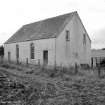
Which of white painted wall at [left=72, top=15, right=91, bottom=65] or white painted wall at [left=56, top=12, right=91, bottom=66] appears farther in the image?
white painted wall at [left=72, top=15, right=91, bottom=65]

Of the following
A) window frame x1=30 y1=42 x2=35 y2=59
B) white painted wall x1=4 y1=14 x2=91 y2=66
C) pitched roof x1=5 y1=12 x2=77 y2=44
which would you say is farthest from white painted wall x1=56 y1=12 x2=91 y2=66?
window frame x1=30 y1=42 x2=35 y2=59

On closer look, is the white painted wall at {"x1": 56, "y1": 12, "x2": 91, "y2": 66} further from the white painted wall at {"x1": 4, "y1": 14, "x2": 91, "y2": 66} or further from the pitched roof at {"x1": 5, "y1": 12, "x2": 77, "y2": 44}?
the pitched roof at {"x1": 5, "y1": 12, "x2": 77, "y2": 44}

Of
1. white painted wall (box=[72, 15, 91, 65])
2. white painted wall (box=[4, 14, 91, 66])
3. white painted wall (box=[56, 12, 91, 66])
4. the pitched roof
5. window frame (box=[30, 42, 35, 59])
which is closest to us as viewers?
white painted wall (box=[4, 14, 91, 66])

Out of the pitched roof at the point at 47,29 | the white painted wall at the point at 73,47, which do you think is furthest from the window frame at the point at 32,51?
the white painted wall at the point at 73,47

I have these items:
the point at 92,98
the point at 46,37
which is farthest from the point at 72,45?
the point at 92,98

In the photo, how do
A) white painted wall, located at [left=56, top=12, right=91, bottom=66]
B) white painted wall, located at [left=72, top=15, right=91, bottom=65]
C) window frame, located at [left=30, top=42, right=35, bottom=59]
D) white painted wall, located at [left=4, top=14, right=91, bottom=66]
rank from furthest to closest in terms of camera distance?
1. window frame, located at [left=30, top=42, right=35, bottom=59]
2. white painted wall, located at [left=72, top=15, right=91, bottom=65]
3. white painted wall, located at [left=56, top=12, right=91, bottom=66]
4. white painted wall, located at [left=4, top=14, right=91, bottom=66]

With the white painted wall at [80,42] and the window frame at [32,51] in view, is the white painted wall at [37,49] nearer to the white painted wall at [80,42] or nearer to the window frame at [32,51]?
the window frame at [32,51]

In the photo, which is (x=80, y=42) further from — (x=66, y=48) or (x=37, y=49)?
(x=37, y=49)

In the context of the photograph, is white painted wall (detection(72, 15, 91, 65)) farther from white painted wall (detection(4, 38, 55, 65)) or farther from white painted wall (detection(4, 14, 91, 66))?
white painted wall (detection(4, 38, 55, 65))

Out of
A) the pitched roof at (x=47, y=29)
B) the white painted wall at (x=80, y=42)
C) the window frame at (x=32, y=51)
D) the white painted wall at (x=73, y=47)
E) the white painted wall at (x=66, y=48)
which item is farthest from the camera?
the window frame at (x=32, y=51)

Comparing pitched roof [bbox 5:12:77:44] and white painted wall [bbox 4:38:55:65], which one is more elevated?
pitched roof [bbox 5:12:77:44]

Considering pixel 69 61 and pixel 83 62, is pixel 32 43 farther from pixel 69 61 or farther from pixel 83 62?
pixel 83 62

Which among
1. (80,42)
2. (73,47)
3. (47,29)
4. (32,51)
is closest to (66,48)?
(73,47)

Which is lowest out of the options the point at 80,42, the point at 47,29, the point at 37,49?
the point at 37,49
